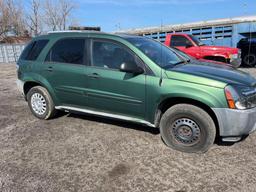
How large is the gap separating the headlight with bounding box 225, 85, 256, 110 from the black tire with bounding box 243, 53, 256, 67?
11427 mm

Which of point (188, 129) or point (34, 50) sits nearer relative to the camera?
point (188, 129)

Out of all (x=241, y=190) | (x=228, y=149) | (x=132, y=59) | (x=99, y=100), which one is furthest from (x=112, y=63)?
(x=241, y=190)

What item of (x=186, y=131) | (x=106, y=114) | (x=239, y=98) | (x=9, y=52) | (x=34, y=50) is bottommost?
(x=186, y=131)

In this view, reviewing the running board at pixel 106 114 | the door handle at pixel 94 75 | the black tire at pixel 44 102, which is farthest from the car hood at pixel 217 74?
the black tire at pixel 44 102

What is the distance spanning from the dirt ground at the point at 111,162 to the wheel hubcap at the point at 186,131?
223 millimetres

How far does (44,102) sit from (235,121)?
364 centimetres

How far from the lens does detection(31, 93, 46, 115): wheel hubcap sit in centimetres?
498

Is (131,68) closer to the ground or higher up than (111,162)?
higher up

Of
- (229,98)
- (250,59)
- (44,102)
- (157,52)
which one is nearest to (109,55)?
(157,52)

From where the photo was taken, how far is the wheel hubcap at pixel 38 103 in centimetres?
498

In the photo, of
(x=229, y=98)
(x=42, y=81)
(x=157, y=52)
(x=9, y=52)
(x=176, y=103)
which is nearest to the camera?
(x=229, y=98)

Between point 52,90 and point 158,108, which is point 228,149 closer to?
point 158,108

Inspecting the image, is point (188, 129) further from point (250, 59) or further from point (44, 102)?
point (250, 59)

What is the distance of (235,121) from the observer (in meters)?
3.26
